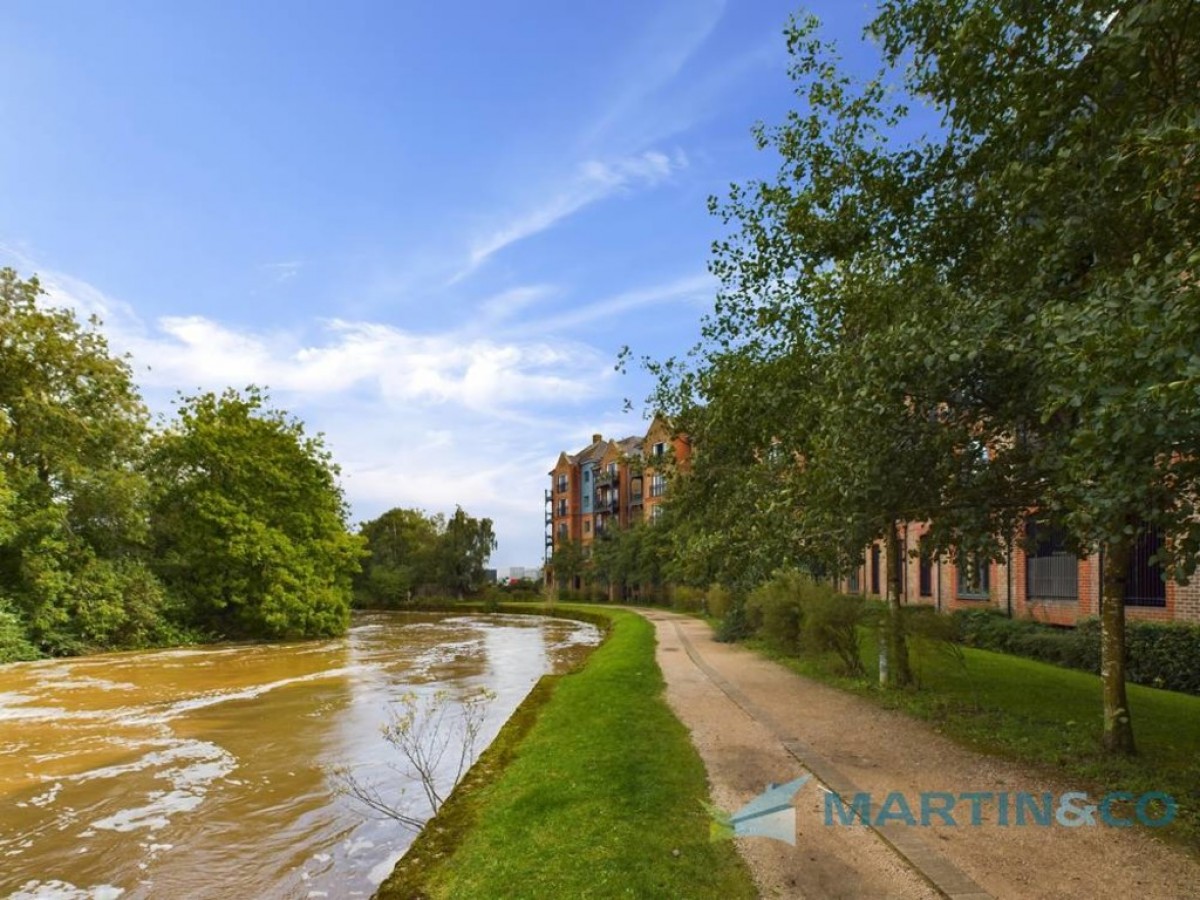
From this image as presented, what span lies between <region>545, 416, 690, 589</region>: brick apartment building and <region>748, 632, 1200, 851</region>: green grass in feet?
132

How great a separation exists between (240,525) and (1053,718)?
1078 inches

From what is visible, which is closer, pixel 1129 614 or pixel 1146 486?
pixel 1146 486

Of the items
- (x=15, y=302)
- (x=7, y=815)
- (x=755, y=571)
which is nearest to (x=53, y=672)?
(x=15, y=302)

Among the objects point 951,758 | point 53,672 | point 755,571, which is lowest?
point 53,672

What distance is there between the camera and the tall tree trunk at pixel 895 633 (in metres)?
11.3

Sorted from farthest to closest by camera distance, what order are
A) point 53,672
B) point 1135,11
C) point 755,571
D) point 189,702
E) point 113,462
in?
point 113,462 → point 53,672 → point 189,702 → point 755,571 → point 1135,11

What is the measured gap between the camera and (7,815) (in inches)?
320

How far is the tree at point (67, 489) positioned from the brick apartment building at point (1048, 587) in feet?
75.7

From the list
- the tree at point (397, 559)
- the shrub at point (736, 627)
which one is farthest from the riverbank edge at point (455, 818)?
the tree at point (397, 559)

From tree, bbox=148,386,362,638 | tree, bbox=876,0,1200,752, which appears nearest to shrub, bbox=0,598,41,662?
tree, bbox=148,386,362,638

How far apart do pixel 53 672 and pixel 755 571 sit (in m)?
19.3

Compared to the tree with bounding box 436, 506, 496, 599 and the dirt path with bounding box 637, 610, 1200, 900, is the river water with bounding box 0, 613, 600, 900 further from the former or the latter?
the tree with bounding box 436, 506, 496, 599

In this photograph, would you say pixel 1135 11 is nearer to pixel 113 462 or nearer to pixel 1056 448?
pixel 1056 448

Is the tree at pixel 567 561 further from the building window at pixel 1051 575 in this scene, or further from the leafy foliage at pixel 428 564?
the building window at pixel 1051 575
